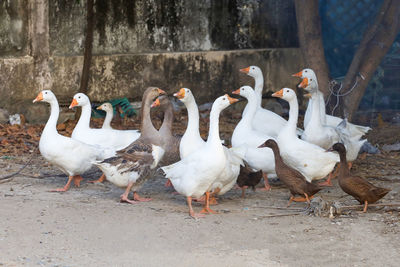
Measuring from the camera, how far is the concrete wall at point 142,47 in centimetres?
976

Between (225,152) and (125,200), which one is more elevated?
(225,152)

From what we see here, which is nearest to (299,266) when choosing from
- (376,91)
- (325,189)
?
(325,189)

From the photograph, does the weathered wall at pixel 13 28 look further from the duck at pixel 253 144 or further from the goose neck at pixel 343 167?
the goose neck at pixel 343 167

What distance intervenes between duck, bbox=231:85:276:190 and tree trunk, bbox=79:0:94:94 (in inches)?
101

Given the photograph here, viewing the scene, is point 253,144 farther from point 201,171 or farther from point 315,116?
point 201,171

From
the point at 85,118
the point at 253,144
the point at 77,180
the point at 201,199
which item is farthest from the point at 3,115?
the point at 201,199

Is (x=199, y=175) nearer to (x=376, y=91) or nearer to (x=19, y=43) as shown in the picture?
(x=19, y=43)

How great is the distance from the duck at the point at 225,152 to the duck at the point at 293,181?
364 millimetres

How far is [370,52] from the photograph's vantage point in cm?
934

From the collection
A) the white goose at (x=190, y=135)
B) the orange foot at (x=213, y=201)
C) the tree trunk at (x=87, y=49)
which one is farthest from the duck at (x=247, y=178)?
the tree trunk at (x=87, y=49)

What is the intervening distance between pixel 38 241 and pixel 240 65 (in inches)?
260

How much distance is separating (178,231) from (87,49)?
15.1 ft

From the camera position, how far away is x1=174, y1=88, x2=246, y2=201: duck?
6581 mm

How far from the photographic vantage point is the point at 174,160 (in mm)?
7805
